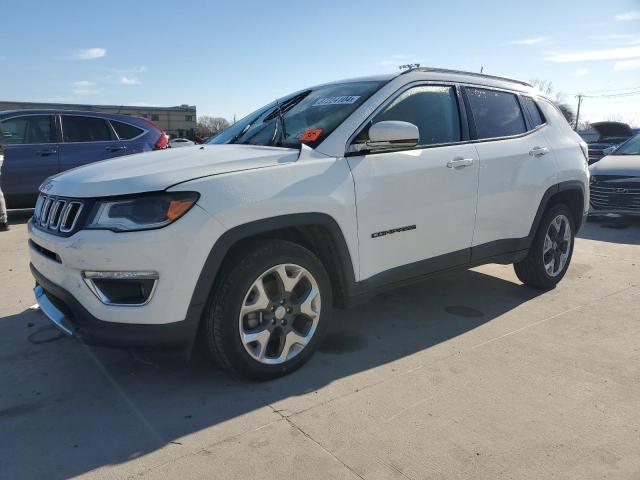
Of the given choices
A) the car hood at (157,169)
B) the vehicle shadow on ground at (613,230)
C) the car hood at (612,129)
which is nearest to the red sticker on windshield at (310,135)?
the car hood at (157,169)

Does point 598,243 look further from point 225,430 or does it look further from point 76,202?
point 76,202

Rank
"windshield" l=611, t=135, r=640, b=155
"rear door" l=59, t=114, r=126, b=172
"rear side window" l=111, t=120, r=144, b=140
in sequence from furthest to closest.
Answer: "windshield" l=611, t=135, r=640, b=155 → "rear side window" l=111, t=120, r=144, b=140 → "rear door" l=59, t=114, r=126, b=172

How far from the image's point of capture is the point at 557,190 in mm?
4477

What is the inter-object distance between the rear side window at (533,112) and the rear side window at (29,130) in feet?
22.9

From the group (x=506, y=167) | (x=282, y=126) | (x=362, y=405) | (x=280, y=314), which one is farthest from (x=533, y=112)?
(x=362, y=405)

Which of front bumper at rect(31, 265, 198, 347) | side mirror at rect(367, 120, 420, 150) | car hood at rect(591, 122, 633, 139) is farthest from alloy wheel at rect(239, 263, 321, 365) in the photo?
car hood at rect(591, 122, 633, 139)

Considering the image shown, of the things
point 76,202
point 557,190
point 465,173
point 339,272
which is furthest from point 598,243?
point 76,202

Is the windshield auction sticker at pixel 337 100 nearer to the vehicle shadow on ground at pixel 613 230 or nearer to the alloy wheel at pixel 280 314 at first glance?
the alloy wheel at pixel 280 314

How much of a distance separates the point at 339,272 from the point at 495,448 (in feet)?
4.26

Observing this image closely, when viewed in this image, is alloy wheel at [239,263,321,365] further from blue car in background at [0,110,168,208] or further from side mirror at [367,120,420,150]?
blue car in background at [0,110,168,208]

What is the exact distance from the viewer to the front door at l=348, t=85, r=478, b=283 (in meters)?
3.20

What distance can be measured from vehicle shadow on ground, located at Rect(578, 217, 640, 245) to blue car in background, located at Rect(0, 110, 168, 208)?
7.21 m

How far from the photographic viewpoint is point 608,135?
14.6m

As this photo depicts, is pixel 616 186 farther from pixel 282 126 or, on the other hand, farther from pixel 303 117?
pixel 282 126
